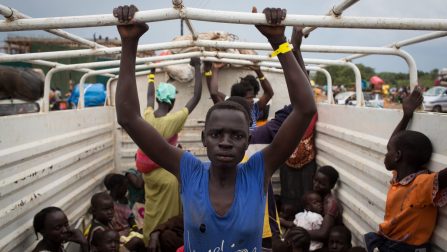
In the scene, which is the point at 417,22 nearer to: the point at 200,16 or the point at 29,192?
the point at 200,16

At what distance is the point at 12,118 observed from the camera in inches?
93.4

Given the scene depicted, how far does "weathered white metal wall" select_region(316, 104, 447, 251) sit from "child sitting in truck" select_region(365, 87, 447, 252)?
54 mm

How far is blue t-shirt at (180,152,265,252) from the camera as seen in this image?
4.74 ft

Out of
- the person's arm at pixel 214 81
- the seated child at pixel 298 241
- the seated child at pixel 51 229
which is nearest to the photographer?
the seated child at pixel 51 229

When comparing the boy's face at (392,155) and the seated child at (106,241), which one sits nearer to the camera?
the boy's face at (392,155)

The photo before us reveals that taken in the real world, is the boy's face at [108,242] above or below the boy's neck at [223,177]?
below

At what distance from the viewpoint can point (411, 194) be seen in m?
1.91

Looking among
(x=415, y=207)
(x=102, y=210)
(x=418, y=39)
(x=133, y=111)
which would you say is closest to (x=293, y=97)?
(x=133, y=111)

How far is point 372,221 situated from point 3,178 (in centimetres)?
252

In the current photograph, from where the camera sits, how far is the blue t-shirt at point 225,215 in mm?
1444

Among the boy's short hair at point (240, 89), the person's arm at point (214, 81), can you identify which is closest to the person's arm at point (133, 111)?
the boy's short hair at point (240, 89)

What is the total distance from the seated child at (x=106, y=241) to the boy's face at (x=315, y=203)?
1.87m

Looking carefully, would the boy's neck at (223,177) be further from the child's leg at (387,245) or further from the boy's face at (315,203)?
the boy's face at (315,203)

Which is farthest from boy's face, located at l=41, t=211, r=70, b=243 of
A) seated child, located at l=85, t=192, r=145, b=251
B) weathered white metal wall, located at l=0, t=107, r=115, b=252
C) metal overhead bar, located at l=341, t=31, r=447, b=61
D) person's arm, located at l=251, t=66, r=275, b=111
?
metal overhead bar, located at l=341, t=31, r=447, b=61
